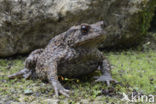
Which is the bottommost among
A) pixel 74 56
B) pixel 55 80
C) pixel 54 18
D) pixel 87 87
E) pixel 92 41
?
pixel 87 87

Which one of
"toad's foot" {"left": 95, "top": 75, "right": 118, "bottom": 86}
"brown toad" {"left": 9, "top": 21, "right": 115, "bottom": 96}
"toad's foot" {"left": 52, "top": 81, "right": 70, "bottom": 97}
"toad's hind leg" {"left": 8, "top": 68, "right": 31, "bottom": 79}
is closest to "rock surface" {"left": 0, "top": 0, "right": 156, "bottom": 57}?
"toad's hind leg" {"left": 8, "top": 68, "right": 31, "bottom": 79}

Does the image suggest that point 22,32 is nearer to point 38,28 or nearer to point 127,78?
point 38,28

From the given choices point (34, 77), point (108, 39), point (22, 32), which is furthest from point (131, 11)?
point (34, 77)

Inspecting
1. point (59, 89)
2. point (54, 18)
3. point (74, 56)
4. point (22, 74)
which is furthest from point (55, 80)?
point (54, 18)

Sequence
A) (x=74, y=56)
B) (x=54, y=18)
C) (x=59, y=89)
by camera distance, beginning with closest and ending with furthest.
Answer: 1. (x=59, y=89)
2. (x=74, y=56)
3. (x=54, y=18)

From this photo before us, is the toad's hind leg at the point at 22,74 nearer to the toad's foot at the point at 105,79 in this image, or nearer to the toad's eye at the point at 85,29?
the toad's foot at the point at 105,79

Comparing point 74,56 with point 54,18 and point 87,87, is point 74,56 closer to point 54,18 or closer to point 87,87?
point 87,87

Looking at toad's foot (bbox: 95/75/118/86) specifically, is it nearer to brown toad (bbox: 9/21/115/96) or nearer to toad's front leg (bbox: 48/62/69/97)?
brown toad (bbox: 9/21/115/96)
